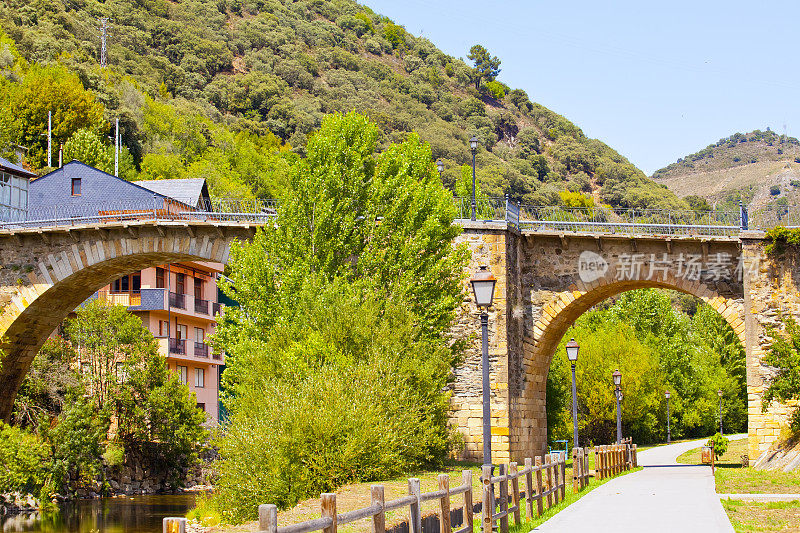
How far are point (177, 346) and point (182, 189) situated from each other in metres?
7.92

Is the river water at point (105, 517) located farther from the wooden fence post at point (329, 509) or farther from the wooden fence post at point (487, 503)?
the wooden fence post at point (329, 509)

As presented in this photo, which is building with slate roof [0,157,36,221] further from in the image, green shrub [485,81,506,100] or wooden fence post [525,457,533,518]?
green shrub [485,81,506,100]

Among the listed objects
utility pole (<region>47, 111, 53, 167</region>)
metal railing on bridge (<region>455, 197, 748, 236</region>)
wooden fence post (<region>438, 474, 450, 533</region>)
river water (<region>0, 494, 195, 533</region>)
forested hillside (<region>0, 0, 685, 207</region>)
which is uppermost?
forested hillside (<region>0, 0, 685, 207</region>)

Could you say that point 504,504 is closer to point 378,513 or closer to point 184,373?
point 378,513

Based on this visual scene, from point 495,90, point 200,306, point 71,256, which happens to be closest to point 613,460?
point 71,256

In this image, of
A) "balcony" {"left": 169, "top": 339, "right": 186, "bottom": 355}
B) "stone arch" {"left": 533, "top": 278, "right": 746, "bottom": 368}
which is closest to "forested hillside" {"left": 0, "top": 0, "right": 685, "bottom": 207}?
"stone arch" {"left": 533, "top": 278, "right": 746, "bottom": 368}

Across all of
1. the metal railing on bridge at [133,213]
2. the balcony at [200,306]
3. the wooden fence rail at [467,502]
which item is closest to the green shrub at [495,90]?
the balcony at [200,306]

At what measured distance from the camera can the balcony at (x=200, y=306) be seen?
50.0 meters

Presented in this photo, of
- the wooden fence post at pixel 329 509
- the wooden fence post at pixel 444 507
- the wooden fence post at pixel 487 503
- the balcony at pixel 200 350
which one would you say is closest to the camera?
the wooden fence post at pixel 329 509

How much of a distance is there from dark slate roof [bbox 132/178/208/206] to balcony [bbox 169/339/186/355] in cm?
706

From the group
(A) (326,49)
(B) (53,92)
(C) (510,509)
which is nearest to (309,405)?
(C) (510,509)

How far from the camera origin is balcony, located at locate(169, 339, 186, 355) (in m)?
46.1

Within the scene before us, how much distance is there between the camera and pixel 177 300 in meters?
47.6

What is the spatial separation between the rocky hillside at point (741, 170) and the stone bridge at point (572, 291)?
109452 mm
